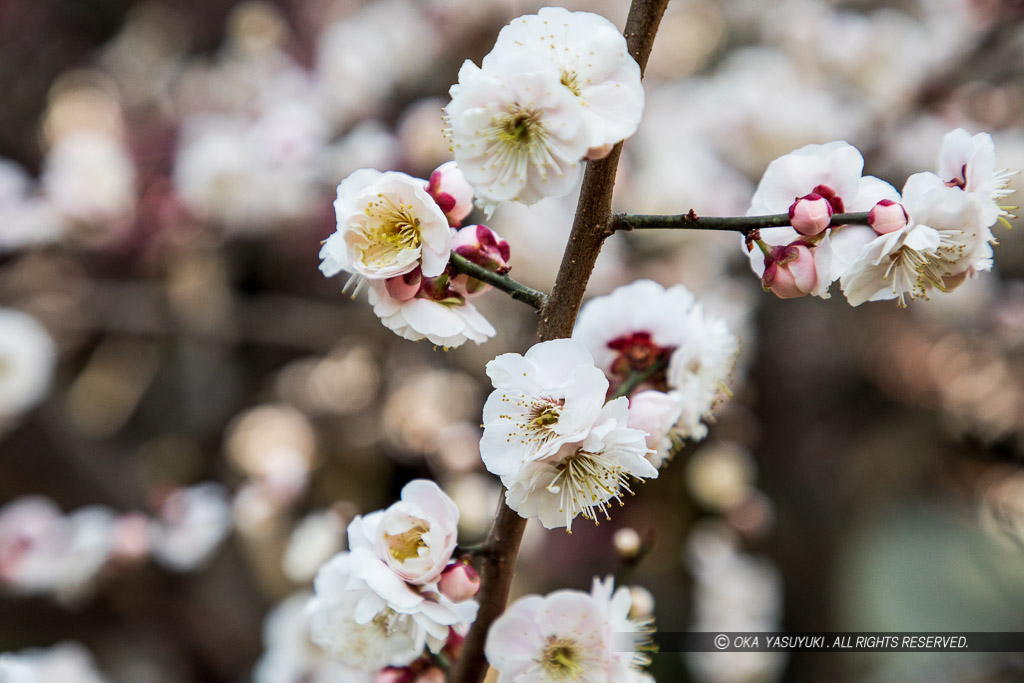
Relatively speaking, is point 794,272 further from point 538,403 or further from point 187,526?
point 187,526

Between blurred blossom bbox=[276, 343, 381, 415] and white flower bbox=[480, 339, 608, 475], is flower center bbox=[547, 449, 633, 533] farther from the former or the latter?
blurred blossom bbox=[276, 343, 381, 415]

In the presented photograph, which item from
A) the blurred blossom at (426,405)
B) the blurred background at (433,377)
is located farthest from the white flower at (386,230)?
the blurred blossom at (426,405)

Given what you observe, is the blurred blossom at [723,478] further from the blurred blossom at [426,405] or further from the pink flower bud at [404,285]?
the pink flower bud at [404,285]

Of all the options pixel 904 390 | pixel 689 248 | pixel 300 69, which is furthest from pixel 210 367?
pixel 904 390

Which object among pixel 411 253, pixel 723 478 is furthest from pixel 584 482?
pixel 723 478

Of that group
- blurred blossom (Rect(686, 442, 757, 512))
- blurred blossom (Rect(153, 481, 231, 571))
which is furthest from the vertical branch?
blurred blossom (Rect(686, 442, 757, 512))

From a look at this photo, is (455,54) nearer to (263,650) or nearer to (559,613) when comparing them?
(263,650)
